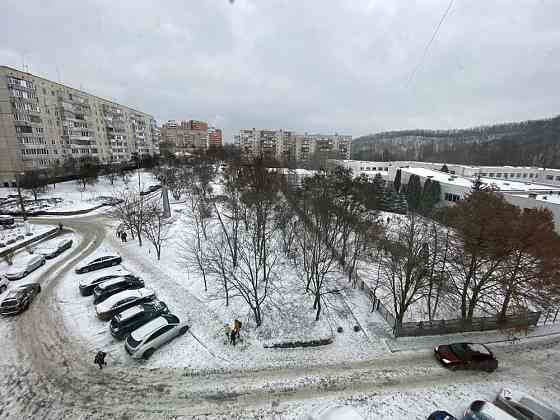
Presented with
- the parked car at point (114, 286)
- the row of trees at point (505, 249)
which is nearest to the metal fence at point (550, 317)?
the row of trees at point (505, 249)

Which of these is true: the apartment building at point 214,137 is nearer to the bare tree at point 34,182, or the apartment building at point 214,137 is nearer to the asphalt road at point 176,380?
the bare tree at point 34,182

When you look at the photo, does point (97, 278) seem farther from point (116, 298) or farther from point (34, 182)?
point (34, 182)

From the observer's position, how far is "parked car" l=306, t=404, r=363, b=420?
8844 mm

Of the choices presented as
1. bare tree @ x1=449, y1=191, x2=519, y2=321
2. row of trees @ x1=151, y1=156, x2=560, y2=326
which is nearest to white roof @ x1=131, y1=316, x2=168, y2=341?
row of trees @ x1=151, y1=156, x2=560, y2=326

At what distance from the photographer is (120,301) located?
49.9 feet

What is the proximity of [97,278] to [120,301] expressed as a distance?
4.53m

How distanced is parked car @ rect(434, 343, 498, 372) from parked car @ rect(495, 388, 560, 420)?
5.60 ft

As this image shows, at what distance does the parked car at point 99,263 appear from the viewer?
1985 cm

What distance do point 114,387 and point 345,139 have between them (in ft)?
415

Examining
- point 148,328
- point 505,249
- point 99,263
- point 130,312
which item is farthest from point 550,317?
point 99,263

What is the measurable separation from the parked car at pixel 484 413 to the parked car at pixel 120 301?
17839 millimetres

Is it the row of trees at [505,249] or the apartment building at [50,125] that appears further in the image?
the apartment building at [50,125]

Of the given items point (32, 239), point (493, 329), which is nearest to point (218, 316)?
point (493, 329)

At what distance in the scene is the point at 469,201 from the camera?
16.1 meters
